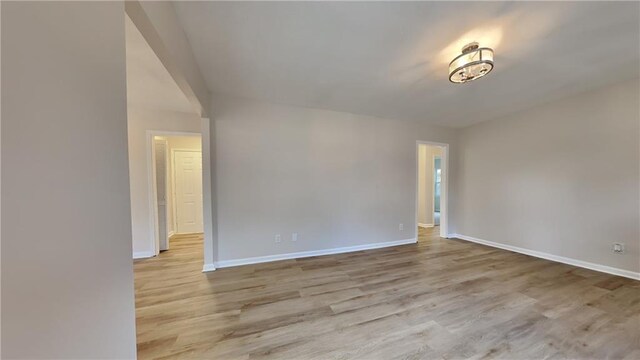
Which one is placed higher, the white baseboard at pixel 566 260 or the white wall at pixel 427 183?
the white wall at pixel 427 183

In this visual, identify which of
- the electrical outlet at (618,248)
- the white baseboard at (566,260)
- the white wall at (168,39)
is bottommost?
the white baseboard at (566,260)

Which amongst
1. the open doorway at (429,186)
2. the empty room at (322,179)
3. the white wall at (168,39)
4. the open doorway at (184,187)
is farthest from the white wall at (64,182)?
the open doorway at (429,186)

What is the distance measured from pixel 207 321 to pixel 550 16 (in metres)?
3.93

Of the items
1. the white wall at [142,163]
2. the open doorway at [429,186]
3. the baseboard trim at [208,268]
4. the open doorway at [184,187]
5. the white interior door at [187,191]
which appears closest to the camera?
the baseboard trim at [208,268]

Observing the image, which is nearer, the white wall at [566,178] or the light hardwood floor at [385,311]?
the light hardwood floor at [385,311]

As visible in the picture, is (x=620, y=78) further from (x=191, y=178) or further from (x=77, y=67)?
(x=191, y=178)

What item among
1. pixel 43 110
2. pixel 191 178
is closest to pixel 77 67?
pixel 43 110

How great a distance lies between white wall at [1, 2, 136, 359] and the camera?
0.49 m

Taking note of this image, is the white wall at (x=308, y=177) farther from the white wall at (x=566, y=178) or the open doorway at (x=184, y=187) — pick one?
the open doorway at (x=184, y=187)

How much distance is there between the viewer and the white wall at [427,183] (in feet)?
19.8

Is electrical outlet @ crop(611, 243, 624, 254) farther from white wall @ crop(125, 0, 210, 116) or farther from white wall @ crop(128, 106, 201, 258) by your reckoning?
white wall @ crop(128, 106, 201, 258)

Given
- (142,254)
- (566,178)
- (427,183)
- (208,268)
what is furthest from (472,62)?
(142,254)

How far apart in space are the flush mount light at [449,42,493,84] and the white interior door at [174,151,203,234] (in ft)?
17.1

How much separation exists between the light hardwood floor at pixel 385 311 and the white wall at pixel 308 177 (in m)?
0.52
